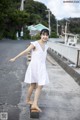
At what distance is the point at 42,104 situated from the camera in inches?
358

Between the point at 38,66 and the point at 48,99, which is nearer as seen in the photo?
the point at 38,66

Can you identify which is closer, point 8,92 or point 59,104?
point 59,104

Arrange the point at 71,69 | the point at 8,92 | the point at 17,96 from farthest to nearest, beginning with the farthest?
the point at 71,69
the point at 8,92
the point at 17,96

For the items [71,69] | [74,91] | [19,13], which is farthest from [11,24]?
[74,91]

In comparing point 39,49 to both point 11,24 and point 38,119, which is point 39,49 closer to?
point 38,119

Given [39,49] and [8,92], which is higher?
[39,49]

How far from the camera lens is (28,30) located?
84562 mm

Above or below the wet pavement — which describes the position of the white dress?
above

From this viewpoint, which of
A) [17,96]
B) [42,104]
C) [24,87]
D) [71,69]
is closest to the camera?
[42,104]

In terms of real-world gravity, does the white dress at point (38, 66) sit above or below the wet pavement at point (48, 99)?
above

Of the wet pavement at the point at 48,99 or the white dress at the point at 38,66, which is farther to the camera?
the wet pavement at the point at 48,99

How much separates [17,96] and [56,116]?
2.25 metres

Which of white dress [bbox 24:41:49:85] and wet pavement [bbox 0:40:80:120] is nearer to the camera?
white dress [bbox 24:41:49:85]

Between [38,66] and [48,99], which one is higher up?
[38,66]
